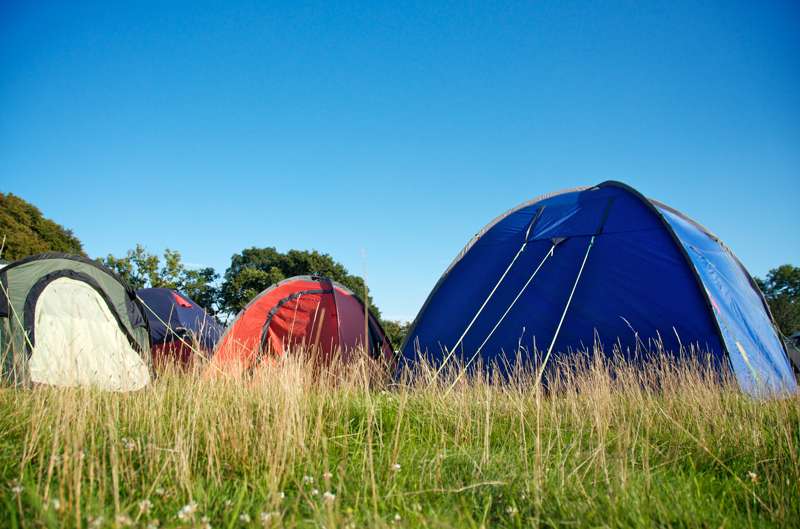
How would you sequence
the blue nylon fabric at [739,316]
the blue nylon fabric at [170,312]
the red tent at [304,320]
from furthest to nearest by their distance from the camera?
the blue nylon fabric at [170,312], the red tent at [304,320], the blue nylon fabric at [739,316]

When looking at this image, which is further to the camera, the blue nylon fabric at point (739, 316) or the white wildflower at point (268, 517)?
the blue nylon fabric at point (739, 316)

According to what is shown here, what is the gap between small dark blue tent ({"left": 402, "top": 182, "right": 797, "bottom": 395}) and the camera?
4.48m

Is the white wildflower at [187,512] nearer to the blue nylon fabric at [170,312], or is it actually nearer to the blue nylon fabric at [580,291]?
the blue nylon fabric at [580,291]

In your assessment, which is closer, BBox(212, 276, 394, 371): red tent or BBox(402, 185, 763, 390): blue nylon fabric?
BBox(402, 185, 763, 390): blue nylon fabric

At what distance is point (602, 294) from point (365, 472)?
3648 mm

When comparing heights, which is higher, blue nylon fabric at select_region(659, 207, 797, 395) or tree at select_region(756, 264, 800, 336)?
tree at select_region(756, 264, 800, 336)

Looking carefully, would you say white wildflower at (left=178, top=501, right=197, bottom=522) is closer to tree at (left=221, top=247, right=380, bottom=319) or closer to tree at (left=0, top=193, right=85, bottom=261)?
tree at (left=0, top=193, right=85, bottom=261)

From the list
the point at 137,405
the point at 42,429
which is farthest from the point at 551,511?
the point at 42,429

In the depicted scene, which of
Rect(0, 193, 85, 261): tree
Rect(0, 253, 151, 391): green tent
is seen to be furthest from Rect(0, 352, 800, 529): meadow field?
Rect(0, 193, 85, 261): tree

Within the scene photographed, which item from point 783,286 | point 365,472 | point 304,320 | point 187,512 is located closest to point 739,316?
point 365,472

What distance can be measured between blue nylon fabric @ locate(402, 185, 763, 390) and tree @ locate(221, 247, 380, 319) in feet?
75.6

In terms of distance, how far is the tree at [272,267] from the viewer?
2816 cm

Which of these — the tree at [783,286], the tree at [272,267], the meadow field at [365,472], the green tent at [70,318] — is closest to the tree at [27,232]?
the tree at [272,267]

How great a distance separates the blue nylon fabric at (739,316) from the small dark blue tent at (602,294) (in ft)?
0.06
